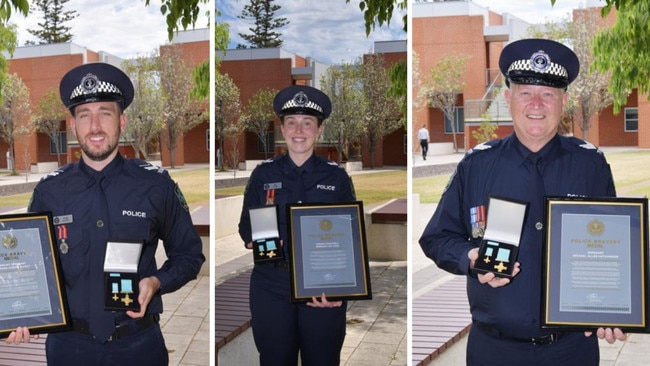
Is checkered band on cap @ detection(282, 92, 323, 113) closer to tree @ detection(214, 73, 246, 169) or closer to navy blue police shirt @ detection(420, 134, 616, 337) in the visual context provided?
tree @ detection(214, 73, 246, 169)

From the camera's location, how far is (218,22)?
3633 mm

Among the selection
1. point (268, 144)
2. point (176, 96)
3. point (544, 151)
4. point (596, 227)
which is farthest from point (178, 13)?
point (596, 227)

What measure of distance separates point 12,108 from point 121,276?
1.75 meters

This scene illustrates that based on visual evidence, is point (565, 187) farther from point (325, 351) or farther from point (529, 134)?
point (325, 351)

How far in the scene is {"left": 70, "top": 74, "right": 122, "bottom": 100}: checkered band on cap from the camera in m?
2.85

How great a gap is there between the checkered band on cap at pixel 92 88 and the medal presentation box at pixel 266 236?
81 centimetres

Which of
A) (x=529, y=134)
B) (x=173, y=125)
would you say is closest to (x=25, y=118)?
(x=173, y=125)

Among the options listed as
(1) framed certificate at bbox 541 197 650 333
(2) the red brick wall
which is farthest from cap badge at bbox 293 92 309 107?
(1) framed certificate at bbox 541 197 650 333

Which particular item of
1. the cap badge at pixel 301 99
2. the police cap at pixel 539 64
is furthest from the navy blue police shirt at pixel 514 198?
the cap badge at pixel 301 99

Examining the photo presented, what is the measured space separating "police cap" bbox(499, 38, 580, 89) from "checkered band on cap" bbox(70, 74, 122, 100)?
154cm

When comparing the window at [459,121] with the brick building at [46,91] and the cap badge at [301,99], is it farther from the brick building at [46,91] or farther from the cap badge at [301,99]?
the brick building at [46,91]

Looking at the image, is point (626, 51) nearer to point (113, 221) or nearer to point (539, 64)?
point (539, 64)

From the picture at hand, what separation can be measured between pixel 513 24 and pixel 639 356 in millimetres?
2175

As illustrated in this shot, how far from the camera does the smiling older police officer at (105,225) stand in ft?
9.00
